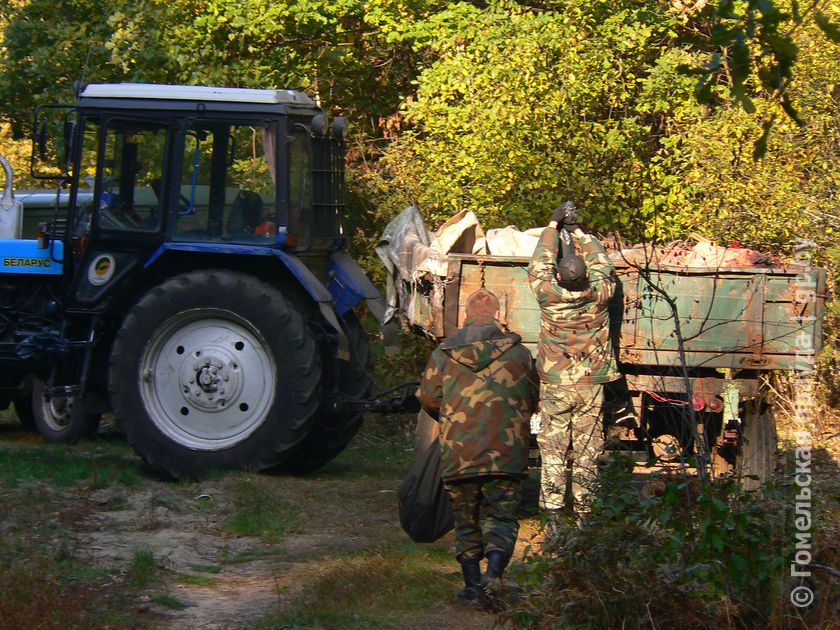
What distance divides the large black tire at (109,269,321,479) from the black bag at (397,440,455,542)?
5.89ft

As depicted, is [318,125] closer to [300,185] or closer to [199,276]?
[300,185]

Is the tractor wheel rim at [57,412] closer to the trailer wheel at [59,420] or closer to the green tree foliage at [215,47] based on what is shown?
the trailer wheel at [59,420]

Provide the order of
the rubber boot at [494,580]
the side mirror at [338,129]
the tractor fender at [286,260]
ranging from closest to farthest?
the rubber boot at [494,580] → the tractor fender at [286,260] → the side mirror at [338,129]

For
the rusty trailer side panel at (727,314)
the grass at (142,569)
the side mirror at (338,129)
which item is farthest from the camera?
the side mirror at (338,129)

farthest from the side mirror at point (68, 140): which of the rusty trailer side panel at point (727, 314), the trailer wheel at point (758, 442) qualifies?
the trailer wheel at point (758, 442)

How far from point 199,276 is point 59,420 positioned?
2447mm

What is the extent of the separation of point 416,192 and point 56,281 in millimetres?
3684

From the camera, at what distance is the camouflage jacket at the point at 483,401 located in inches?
248

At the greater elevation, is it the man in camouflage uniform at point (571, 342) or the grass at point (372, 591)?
the man in camouflage uniform at point (571, 342)

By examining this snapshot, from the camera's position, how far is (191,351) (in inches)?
362

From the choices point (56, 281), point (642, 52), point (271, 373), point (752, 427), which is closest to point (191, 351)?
point (271, 373)

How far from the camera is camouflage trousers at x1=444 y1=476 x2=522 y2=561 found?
6367 mm

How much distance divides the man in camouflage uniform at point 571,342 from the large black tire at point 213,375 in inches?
77.8

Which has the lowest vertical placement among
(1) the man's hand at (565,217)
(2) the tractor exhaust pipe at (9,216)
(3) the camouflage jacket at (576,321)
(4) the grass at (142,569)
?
(4) the grass at (142,569)
